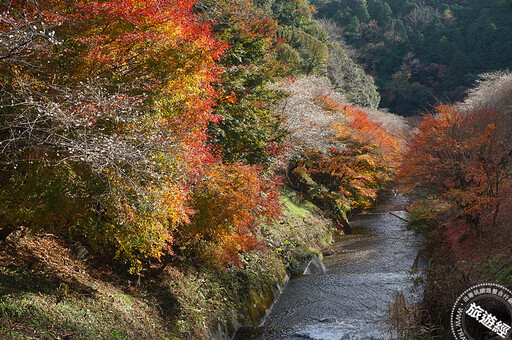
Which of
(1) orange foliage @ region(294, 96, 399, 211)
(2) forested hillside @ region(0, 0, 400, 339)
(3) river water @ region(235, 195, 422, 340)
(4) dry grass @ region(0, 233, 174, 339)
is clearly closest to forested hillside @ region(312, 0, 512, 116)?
(1) orange foliage @ region(294, 96, 399, 211)

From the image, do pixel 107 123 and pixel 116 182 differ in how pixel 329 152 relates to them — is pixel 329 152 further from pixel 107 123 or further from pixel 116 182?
pixel 116 182

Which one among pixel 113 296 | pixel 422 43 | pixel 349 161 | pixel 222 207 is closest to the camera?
pixel 113 296

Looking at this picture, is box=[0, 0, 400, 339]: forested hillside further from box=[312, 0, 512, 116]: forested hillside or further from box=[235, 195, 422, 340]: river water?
box=[312, 0, 512, 116]: forested hillside

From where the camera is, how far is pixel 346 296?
10.9m

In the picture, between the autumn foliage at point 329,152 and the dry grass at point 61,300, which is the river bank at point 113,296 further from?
the autumn foliage at point 329,152

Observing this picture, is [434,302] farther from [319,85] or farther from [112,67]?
[319,85]

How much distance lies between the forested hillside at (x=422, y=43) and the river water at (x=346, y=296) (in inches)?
1954

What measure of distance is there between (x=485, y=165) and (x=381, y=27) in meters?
66.7

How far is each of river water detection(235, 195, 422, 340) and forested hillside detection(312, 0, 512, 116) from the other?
163 feet

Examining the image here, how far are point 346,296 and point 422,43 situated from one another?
67645 millimetres

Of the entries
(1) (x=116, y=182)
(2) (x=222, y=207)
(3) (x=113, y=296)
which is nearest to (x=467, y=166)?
(2) (x=222, y=207)

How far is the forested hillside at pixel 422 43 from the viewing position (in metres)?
58.5

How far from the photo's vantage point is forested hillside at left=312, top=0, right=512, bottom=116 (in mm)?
58500

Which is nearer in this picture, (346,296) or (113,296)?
(113,296)
